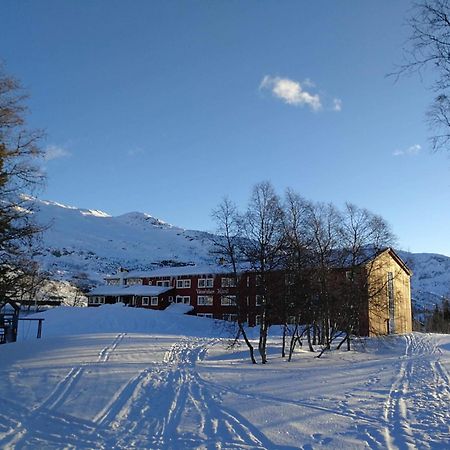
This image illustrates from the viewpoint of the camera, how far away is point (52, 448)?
7.21 m

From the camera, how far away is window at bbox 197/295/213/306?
200 ft

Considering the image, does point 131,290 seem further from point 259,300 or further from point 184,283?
point 259,300

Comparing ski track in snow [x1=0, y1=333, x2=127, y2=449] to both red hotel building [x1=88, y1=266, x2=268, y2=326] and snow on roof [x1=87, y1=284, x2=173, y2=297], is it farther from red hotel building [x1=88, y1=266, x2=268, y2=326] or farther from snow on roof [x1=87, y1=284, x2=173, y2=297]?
snow on roof [x1=87, y1=284, x2=173, y2=297]

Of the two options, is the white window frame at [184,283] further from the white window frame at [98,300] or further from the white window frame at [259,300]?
the white window frame at [259,300]

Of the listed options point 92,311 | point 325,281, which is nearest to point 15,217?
point 325,281

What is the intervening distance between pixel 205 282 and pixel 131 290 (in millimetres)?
11560

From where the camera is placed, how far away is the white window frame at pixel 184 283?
210 feet

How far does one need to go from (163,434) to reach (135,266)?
17679cm

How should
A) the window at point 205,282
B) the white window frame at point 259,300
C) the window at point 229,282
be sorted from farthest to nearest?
the window at point 205,282 → the window at point 229,282 → the white window frame at point 259,300

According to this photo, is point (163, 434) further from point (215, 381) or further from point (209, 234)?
point (209, 234)

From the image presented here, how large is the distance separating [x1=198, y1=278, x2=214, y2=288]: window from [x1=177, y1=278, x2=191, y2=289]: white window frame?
201 cm

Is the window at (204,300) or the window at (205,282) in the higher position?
the window at (205,282)

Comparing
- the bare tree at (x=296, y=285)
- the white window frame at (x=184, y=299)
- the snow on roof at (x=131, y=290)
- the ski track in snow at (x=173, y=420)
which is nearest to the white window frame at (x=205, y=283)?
the white window frame at (x=184, y=299)

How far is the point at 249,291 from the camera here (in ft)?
70.8
